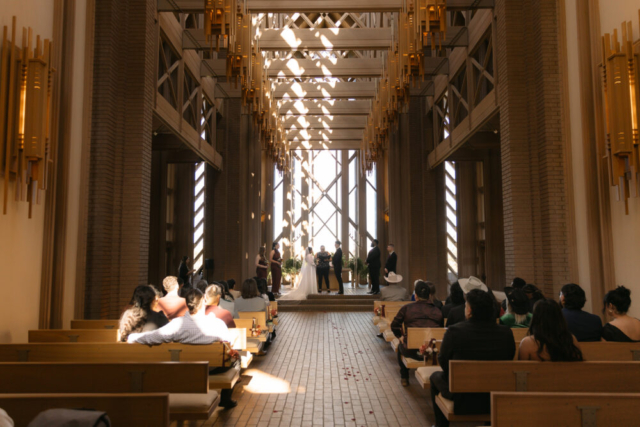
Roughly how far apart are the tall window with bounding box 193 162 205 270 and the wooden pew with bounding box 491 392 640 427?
47.6 ft

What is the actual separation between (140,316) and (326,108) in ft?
42.3

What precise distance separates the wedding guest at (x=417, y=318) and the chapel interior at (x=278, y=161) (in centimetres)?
6

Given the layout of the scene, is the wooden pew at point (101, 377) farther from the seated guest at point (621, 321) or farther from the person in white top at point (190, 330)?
the seated guest at point (621, 321)

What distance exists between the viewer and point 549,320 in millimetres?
3053

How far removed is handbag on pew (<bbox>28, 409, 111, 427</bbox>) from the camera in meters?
1.86

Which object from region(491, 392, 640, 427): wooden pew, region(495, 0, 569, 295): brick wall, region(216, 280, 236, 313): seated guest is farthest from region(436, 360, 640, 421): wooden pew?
region(216, 280, 236, 313): seated guest

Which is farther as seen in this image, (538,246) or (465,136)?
(465,136)

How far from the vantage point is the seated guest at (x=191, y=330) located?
3896mm

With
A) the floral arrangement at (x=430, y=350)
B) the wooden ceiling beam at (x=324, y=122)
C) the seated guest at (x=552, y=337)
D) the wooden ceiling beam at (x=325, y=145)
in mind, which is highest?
the wooden ceiling beam at (x=324, y=122)

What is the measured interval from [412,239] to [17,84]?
11112mm

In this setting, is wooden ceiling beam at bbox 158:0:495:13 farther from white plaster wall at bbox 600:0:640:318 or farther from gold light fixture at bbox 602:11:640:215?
gold light fixture at bbox 602:11:640:215

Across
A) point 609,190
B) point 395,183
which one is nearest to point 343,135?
point 395,183

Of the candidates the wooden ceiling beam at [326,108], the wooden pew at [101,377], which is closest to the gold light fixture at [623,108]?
the wooden pew at [101,377]

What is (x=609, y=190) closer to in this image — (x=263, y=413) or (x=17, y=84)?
(x=263, y=413)
